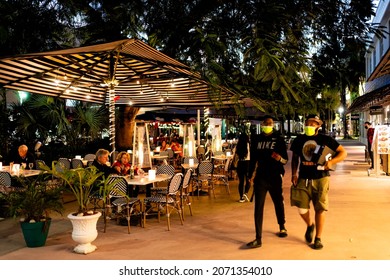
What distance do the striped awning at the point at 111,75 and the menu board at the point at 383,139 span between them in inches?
218

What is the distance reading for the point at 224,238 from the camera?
21.7 ft

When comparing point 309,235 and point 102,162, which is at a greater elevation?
point 102,162

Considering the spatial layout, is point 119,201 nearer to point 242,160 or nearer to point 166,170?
point 166,170

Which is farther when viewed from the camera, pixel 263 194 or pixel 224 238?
pixel 224 238

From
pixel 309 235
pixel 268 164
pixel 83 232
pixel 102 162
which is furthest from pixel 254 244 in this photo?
pixel 102 162

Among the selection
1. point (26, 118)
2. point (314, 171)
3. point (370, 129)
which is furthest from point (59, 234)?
point (370, 129)

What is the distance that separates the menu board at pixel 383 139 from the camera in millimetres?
13680

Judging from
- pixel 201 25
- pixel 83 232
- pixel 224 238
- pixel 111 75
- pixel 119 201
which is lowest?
pixel 224 238

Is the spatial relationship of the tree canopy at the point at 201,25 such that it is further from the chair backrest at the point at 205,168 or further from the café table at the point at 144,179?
the café table at the point at 144,179

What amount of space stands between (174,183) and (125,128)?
8.81m

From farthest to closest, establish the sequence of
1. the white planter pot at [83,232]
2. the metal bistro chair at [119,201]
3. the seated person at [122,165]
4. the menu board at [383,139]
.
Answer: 1. the menu board at [383,139]
2. the seated person at [122,165]
3. the metal bistro chair at [119,201]
4. the white planter pot at [83,232]

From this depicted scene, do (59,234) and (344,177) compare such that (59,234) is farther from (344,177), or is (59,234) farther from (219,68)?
(344,177)

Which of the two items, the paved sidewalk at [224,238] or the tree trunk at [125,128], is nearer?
the paved sidewalk at [224,238]

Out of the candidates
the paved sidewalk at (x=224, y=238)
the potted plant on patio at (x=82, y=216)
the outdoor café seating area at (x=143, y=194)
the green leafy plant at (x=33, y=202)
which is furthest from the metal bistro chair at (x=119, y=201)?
the green leafy plant at (x=33, y=202)
